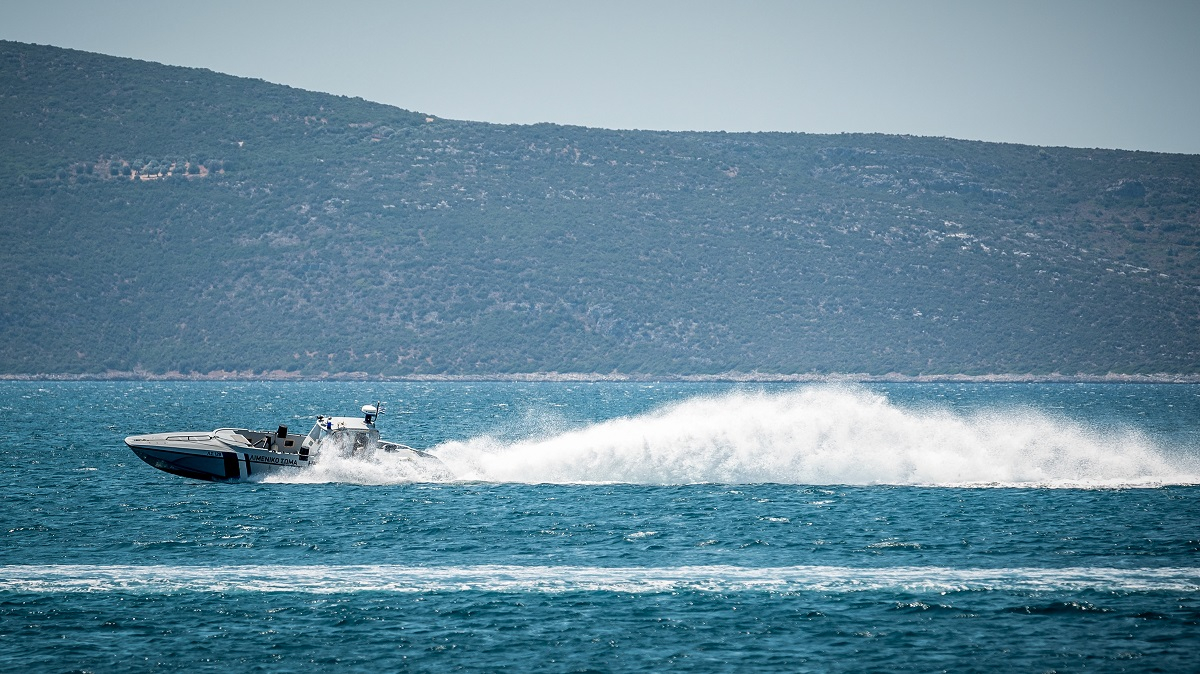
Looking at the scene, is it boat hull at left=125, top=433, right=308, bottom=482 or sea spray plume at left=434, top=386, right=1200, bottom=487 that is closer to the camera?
boat hull at left=125, top=433, right=308, bottom=482

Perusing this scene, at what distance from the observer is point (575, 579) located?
32219 millimetres

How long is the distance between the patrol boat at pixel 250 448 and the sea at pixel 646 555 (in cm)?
63

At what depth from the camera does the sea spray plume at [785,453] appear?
1994 inches

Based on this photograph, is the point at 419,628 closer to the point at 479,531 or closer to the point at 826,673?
the point at 826,673

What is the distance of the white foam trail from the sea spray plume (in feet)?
57.5

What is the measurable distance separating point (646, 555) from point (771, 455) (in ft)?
60.1

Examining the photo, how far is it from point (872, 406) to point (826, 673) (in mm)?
28189

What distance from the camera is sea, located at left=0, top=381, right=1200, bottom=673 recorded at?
84.2 feet

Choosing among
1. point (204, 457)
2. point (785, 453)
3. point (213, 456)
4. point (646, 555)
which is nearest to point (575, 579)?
point (646, 555)

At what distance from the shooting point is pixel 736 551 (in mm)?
36000

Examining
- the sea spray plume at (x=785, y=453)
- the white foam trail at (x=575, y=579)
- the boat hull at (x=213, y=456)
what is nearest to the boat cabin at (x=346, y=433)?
the boat hull at (x=213, y=456)

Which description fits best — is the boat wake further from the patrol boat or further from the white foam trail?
the white foam trail

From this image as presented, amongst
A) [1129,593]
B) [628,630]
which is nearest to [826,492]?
[1129,593]

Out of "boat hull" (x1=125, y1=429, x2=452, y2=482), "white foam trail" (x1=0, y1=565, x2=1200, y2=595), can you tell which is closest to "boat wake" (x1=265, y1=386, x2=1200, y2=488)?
"boat hull" (x1=125, y1=429, x2=452, y2=482)
